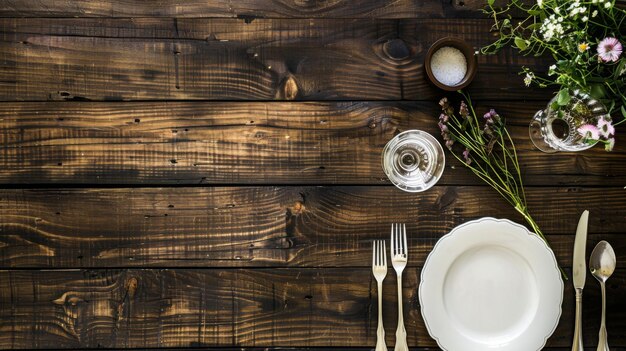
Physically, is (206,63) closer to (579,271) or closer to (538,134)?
(538,134)

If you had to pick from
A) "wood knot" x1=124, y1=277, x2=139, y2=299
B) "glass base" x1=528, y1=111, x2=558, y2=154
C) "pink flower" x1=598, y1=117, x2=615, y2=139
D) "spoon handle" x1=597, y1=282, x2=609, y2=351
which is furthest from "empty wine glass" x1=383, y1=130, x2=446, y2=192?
"wood knot" x1=124, y1=277, x2=139, y2=299

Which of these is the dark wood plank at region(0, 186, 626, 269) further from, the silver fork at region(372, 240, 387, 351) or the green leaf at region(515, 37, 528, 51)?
the green leaf at region(515, 37, 528, 51)

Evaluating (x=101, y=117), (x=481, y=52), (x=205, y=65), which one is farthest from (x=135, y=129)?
(x=481, y=52)

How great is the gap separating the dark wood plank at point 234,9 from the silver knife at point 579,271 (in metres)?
0.58

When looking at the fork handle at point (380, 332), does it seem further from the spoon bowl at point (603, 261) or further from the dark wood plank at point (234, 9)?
the dark wood plank at point (234, 9)

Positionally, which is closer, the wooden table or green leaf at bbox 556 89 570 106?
green leaf at bbox 556 89 570 106

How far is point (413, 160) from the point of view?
1304mm

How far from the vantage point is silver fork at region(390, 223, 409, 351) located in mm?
1261

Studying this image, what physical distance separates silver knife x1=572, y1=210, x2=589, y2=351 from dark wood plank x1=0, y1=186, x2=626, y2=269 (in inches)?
8.8

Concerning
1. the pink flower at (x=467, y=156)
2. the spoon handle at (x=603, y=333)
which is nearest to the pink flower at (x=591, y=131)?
the pink flower at (x=467, y=156)

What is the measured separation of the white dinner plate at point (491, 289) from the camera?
4.12ft

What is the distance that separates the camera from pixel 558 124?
1.30 meters

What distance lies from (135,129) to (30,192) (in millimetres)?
288

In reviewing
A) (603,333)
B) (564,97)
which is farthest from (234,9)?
(603,333)
